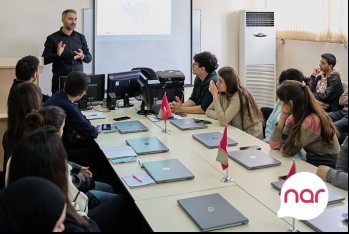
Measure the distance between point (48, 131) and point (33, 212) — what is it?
1.84 feet

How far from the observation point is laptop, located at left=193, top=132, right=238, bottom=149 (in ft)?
9.52

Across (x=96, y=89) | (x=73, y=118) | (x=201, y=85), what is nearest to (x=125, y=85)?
(x=96, y=89)

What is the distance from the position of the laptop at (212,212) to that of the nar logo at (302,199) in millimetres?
191

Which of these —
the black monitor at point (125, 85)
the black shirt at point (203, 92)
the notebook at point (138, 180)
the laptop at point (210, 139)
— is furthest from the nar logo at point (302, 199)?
the black monitor at point (125, 85)

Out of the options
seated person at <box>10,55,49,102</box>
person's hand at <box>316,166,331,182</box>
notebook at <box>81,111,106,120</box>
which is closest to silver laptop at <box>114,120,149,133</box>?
notebook at <box>81,111,106,120</box>

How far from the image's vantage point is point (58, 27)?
5473 millimetres

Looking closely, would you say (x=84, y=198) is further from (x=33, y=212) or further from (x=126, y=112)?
(x=126, y=112)

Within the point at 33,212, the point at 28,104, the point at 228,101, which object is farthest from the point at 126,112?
the point at 33,212

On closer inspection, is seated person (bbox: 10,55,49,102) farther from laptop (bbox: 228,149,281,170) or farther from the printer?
laptop (bbox: 228,149,281,170)

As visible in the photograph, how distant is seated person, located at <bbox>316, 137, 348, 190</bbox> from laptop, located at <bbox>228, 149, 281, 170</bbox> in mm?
325

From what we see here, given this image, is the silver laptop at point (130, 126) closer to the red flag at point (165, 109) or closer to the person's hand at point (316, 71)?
the red flag at point (165, 109)

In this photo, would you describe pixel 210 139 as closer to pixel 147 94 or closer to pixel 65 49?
pixel 147 94

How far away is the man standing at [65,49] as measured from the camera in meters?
5.05

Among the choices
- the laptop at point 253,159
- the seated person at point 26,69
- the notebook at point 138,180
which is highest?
the seated person at point 26,69
